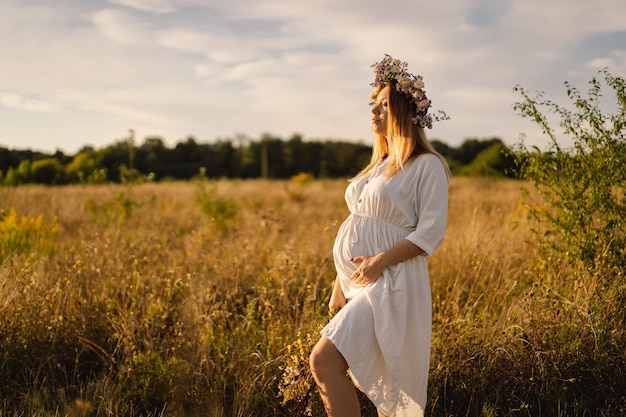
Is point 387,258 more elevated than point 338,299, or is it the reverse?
point 387,258

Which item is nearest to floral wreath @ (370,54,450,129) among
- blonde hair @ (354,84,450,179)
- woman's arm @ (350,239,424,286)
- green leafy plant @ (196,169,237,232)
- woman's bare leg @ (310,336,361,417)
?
blonde hair @ (354,84,450,179)

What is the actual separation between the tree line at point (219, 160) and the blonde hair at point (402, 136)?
2.27 metres

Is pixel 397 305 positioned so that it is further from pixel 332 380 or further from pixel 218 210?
pixel 218 210

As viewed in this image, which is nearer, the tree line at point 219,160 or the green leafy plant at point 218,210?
the green leafy plant at point 218,210

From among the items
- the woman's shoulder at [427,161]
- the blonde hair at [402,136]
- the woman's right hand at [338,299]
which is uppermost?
the blonde hair at [402,136]

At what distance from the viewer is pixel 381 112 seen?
302 centimetres

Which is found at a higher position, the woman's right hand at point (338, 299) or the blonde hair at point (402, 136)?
the blonde hair at point (402, 136)

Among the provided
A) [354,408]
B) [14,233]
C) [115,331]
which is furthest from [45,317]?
[354,408]

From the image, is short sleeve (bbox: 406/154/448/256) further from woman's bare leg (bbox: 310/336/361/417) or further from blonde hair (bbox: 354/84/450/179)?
woman's bare leg (bbox: 310/336/361/417)

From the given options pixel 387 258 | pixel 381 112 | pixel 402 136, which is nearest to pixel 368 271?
pixel 387 258

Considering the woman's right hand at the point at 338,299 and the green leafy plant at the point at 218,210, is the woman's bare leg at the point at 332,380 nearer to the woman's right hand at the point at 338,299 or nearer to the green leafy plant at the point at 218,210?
the woman's right hand at the point at 338,299

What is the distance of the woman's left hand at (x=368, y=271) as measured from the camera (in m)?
2.70

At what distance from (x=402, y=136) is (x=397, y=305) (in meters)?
0.85

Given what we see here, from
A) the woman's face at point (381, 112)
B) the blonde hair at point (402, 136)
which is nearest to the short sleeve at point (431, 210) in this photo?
the blonde hair at point (402, 136)
